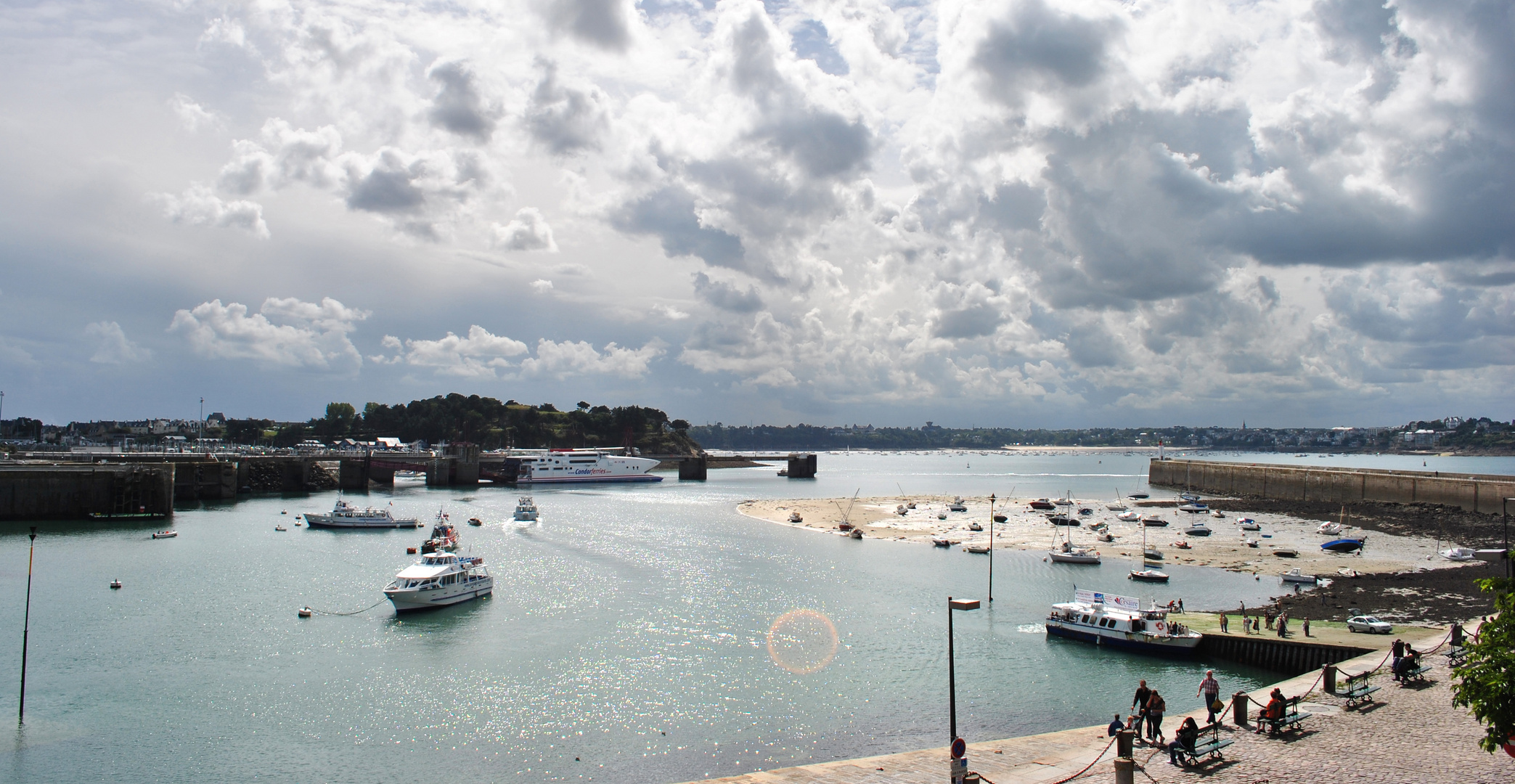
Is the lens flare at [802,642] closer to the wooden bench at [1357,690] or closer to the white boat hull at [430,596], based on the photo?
the wooden bench at [1357,690]

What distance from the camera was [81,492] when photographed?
337ft

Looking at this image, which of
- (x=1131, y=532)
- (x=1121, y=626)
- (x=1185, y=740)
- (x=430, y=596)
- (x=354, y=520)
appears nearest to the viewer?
(x=1185, y=740)

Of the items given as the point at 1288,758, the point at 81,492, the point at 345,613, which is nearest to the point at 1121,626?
the point at 1288,758

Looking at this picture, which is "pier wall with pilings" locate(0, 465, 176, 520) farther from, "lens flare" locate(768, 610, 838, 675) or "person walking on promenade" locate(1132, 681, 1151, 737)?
"person walking on promenade" locate(1132, 681, 1151, 737)

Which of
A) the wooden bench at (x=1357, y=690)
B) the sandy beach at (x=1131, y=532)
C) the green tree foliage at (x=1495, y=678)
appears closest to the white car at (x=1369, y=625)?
the wooden bench at (x=1357, y=690)

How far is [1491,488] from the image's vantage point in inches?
4011

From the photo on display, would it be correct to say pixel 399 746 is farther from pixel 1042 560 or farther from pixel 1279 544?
pixel 1279 544

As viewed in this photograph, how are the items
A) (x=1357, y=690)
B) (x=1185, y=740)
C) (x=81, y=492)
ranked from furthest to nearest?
1. (x=81, y=492)
2. (x=1357, y=690)
3. (x=1185, y=740)

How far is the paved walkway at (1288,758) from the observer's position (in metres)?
22.8

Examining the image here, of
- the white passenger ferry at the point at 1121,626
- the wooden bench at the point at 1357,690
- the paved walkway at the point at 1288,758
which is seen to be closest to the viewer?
the paved walkway at the point at 1288,758

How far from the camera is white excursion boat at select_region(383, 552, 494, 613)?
5625 cm

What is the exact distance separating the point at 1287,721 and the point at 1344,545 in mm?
A: 69073

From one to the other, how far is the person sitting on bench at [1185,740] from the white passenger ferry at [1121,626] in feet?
77.3

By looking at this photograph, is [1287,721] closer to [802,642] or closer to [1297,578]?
[802,642]
